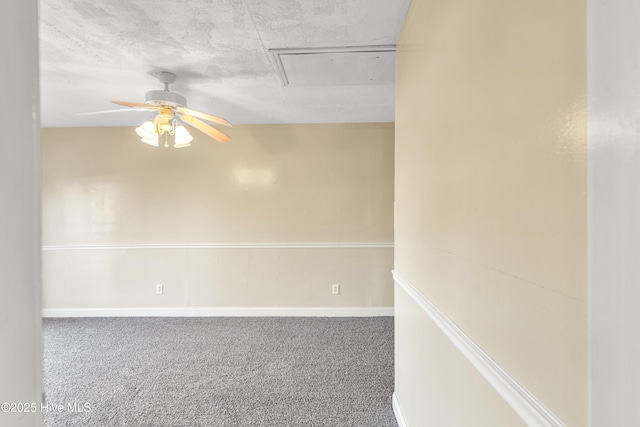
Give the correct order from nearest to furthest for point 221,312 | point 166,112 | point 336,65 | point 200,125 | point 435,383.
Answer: point 435,383 < point 336,65 < point 166,112 < point 200,125 < point 221,312

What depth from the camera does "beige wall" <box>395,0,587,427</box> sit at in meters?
0.50

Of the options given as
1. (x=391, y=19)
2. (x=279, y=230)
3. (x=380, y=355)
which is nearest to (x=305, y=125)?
(x=279, y=230)

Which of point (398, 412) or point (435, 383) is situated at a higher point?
point (435, 383)

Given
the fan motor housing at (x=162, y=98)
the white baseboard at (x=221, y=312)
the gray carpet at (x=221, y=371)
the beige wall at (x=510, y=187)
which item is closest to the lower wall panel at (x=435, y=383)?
the beige wall at (x=510, y=187)

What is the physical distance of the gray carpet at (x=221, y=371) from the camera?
1.89 meters

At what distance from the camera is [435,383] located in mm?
1162

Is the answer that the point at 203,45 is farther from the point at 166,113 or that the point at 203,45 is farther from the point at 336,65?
the point at 336,65

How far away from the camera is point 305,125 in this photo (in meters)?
3.57

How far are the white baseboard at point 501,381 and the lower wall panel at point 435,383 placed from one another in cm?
2

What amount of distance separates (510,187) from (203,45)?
186 centimetres

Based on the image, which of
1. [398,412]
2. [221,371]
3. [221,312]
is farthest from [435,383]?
[221,312]

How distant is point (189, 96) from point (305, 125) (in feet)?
4.40

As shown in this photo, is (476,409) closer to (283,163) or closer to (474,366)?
(474,366)

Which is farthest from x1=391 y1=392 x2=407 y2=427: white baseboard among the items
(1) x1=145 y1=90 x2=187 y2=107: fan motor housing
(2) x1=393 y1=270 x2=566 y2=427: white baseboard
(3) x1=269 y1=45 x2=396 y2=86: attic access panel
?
(1) x1=145 y1=90 x2=187 y2=107: fan motor housing
